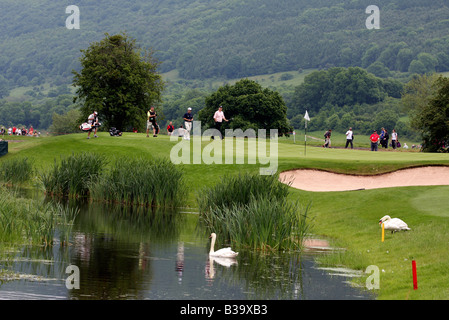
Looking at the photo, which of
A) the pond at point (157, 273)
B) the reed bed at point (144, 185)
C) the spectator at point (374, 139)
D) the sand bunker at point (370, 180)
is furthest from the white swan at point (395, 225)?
the spectator at point (374, 139)

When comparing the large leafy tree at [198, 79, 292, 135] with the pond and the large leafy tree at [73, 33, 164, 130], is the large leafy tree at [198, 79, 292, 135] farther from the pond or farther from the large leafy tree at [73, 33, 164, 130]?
the pond

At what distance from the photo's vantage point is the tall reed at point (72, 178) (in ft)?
120

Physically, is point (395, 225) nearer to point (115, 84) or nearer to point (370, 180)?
point (370, 180)

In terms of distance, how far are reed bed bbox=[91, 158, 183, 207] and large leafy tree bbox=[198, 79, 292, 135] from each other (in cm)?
7031

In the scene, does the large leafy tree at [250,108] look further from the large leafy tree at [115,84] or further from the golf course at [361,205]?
the golf course at [361,205]

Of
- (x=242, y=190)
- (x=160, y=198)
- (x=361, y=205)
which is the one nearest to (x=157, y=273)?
(x=242, y=190)

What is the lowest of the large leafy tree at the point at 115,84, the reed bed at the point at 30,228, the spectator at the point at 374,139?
the reed bed at the point at 30,228

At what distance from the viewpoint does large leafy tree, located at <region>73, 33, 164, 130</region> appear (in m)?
78.2

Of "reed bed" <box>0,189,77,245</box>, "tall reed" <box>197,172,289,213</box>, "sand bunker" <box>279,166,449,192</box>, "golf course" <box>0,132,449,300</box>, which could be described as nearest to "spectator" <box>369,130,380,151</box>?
"golf course" <box>0,132,449,300</box>

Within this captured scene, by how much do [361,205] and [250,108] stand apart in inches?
3085

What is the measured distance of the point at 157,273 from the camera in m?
18.6

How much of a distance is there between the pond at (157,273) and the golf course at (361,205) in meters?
1.38

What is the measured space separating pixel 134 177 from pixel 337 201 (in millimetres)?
10063

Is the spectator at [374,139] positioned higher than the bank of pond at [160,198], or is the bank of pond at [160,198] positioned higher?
the spectator at [374,139]
